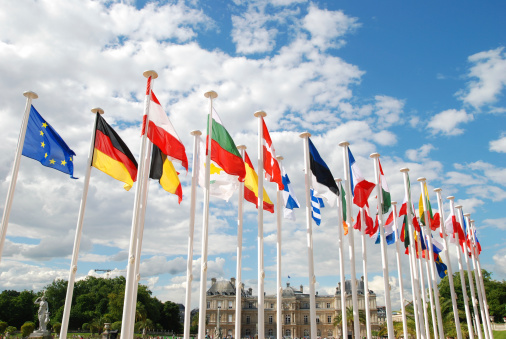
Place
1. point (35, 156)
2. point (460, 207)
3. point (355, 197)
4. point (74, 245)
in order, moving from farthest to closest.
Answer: point (460, 207), point (355, 197), point (35, 156), point (74, 245)

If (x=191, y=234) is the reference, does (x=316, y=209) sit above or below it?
above

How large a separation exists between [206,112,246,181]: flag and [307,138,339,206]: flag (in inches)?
157

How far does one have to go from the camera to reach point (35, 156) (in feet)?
52.0

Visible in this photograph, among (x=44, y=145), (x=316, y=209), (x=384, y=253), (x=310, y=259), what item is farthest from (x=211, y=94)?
(x=384, y=253)

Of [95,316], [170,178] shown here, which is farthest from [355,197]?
[95,316]

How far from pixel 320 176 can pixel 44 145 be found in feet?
39.0

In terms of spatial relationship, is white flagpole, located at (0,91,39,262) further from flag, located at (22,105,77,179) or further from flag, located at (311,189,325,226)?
flag, located at (311,189,325,226)

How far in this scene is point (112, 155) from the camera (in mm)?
16188

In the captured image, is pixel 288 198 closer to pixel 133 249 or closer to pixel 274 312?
pixel 133 249

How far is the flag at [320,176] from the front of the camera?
1909 cm

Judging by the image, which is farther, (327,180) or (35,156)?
(327,180)

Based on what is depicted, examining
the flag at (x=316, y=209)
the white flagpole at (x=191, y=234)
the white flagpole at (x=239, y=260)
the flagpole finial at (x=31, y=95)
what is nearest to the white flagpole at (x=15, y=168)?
the flagpole finial at (x=31, y=95)

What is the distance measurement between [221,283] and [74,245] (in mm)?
118186

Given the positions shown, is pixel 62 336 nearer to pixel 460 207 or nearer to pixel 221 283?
pixel 460 207
